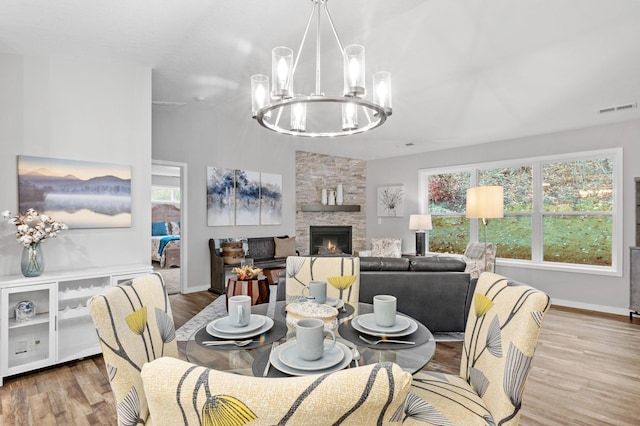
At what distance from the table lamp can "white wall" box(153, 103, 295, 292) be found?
269 cm

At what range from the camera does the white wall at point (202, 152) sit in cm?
488

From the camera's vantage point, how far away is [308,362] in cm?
107

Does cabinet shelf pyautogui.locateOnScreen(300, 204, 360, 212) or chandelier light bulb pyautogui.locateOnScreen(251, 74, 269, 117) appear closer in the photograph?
chandelier light bulb pyautogui.locateOnScreen(251, 74, 269, 117)

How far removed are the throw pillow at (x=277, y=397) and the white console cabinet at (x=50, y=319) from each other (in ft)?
9.20

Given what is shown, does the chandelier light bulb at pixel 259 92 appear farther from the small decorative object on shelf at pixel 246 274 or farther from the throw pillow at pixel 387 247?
the throw pillow at pixel 387 247

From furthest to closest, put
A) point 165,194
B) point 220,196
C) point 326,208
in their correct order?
point 165,194
point 326,208
point 220,196

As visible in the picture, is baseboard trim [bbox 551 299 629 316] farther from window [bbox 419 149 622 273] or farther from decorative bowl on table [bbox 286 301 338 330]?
decorative bowl on table [bbox 286 301 338 330]

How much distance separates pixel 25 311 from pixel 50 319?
18cm

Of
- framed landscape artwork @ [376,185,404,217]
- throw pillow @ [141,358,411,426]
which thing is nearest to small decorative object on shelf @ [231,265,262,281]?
throw pillow @ [141,358,411,426]

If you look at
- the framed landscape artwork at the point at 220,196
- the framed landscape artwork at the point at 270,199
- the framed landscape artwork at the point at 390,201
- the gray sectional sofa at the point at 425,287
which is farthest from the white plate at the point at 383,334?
the framed landscape artwork at the point at 390,201

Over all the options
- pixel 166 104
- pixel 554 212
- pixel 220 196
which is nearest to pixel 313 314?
pixel 166 104

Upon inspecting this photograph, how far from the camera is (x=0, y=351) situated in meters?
2.41

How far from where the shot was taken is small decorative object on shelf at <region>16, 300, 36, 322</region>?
2578 millimetres

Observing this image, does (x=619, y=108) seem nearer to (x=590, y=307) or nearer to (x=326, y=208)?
(x=590, y=307)
